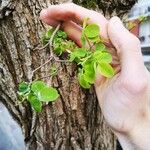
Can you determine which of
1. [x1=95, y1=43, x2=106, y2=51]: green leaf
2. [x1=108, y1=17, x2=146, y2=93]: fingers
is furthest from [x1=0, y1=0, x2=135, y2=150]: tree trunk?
[x1=95, y1=43, x2=106, y2=51]: green leaf

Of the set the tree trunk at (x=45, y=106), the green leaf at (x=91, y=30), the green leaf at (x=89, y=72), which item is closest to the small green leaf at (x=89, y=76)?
the green leaf at (x=89, y=72)

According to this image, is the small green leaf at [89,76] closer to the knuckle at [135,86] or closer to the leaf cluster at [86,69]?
the leaf cluster at [86,69]

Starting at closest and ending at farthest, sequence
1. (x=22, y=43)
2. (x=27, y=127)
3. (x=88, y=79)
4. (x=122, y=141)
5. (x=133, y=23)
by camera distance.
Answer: (x=88, y=79) → (x=122, y=141) → (x=22, y=43) → (x=27, y=127) → (x=133, y=23)

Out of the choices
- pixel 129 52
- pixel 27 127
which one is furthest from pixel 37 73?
pixel 129 52

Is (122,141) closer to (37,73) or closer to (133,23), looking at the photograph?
(37,73)

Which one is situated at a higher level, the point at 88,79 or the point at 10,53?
the point at 88,79

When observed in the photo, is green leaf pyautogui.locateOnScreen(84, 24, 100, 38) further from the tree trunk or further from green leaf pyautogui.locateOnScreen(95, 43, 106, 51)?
the tree trunk
